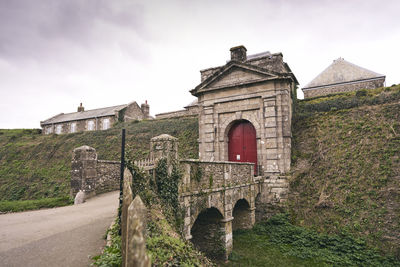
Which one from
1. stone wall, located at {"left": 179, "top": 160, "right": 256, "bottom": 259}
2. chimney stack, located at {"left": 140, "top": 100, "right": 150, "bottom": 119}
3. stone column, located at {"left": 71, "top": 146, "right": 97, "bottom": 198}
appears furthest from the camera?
chimney stack, located at {"left": 140, "top": 100, "right": 150, "bottom": 119}

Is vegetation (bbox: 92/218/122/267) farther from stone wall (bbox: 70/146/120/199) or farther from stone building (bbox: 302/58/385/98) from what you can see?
stone building (bbox: 302/58/385/98)

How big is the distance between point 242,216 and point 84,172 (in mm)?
6931

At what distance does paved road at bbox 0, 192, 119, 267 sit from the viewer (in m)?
4.15

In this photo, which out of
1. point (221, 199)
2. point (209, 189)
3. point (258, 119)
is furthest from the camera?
point (258, 119)

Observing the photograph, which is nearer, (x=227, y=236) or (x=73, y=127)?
(x=227, y=236)

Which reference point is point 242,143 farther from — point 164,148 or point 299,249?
point 164,148

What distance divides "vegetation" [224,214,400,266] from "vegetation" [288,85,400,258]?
41cm

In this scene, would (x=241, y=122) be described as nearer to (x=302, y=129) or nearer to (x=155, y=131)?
(x=302, y=129)

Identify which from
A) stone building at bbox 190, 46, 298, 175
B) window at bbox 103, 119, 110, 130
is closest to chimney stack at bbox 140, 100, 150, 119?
window at bbox 103, 119, 110, 130

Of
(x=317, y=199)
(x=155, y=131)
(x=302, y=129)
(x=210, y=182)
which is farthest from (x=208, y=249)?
(x=155, y=131)

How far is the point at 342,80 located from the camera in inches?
768

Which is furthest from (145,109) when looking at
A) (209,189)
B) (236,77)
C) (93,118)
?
(209,189)

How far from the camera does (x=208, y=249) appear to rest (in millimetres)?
8680

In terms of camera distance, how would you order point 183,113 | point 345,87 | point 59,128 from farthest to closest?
point 59,128 < point 183,113 < point 345,87
